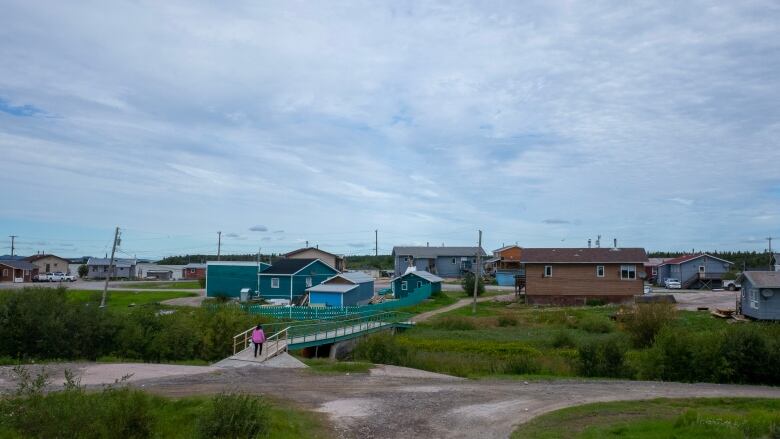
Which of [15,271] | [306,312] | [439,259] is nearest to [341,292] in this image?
[306,312]

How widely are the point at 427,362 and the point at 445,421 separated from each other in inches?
459

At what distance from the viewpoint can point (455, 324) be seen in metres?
41.3

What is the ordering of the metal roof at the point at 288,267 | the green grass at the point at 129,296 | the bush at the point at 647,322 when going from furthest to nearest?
1. the metal roof at the point at 288,267
2. the green grass at the point at 129,296
3. the bush at the point at 647,322

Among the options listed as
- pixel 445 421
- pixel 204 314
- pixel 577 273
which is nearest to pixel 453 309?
pixel 577 273

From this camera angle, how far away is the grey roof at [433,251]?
98.4m

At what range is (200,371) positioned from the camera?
2233cm

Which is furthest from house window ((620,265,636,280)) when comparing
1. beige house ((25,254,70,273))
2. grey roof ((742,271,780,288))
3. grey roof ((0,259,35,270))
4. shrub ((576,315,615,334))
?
beige house ((25,254,70,273))

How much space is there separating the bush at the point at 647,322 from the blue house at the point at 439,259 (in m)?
65.5

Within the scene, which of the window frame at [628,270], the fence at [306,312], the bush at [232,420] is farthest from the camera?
Result: the window frame at [628,270]

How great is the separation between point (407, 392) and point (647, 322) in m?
17.4

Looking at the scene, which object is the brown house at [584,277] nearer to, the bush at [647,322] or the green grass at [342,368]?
the bush at [647,322]

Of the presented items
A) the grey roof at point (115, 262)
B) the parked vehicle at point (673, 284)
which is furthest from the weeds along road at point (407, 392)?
the grey roof at point (115, 262)

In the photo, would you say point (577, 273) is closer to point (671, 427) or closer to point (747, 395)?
point (747, 395)

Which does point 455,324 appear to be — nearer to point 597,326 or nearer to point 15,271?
point 597,326
